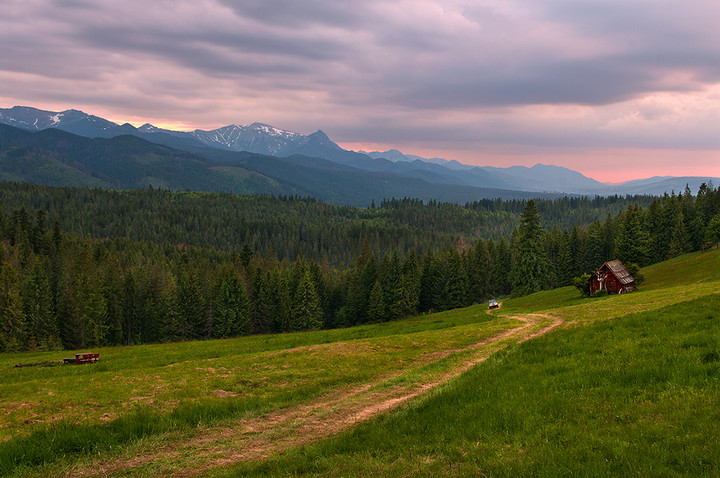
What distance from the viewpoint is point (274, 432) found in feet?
44.4

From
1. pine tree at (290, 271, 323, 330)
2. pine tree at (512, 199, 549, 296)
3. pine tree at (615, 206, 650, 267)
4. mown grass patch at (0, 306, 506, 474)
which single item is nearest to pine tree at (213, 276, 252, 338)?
pine tree at (290, 271, 323, 330)

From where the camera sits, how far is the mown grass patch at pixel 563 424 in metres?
8.02

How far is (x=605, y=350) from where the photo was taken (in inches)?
612

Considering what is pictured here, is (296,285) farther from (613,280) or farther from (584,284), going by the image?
(613,280)

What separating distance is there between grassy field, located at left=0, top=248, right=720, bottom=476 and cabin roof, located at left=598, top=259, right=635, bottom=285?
39.0 meters

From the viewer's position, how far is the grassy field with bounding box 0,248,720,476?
8781mm

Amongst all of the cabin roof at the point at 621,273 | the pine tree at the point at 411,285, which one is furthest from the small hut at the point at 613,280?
the pine tree at the point at 411,285

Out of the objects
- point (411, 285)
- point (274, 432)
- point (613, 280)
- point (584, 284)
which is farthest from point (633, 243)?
point (274, 432)

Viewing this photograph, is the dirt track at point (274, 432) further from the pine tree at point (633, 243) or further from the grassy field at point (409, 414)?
the pine tree at point (633, 243)

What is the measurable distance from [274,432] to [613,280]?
59.2 meters

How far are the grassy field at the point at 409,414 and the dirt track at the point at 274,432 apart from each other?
74 millimetres

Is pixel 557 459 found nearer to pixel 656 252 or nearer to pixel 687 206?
pixel 656 252

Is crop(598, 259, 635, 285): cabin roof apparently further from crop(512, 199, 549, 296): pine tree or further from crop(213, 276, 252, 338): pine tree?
crop(213, 276, 252, 338): pine tree

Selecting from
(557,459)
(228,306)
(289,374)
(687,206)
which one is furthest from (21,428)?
(687,206)
